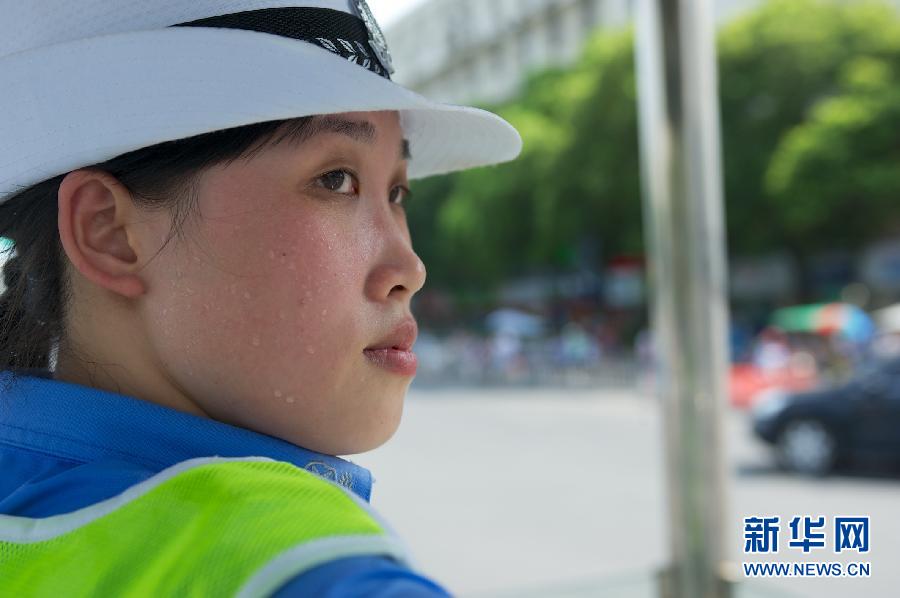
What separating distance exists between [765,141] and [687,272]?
17.6 meters

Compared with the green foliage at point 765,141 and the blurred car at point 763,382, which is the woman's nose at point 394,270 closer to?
the blurred car at point 763,382

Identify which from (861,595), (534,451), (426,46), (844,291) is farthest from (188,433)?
(426,46)

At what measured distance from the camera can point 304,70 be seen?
65 centimetres

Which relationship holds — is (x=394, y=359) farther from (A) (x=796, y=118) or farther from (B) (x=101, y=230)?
(A) (x=796, y=118)

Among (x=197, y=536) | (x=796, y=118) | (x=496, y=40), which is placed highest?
(x=496, y=40)

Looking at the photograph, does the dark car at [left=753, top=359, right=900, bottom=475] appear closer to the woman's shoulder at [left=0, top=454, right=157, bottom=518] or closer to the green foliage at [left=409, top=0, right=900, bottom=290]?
the woman's shoulder at [left=0, top=454, right=157, bottom=518]

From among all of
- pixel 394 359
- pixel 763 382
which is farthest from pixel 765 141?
pixel 394 359

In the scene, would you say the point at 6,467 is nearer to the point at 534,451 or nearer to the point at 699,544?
the point at 699,544

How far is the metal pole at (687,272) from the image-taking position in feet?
8.29

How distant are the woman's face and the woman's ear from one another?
0.02m

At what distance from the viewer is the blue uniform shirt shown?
58 centimetres

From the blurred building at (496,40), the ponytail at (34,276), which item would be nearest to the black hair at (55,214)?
the ponytail at (34,276)

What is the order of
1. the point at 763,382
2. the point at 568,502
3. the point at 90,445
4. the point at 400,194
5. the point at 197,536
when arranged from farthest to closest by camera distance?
the point at 763,382 → the point at 568,502 → the point at 400,194 → the point at 90,445 → the point at 197,536

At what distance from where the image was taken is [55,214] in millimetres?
718
